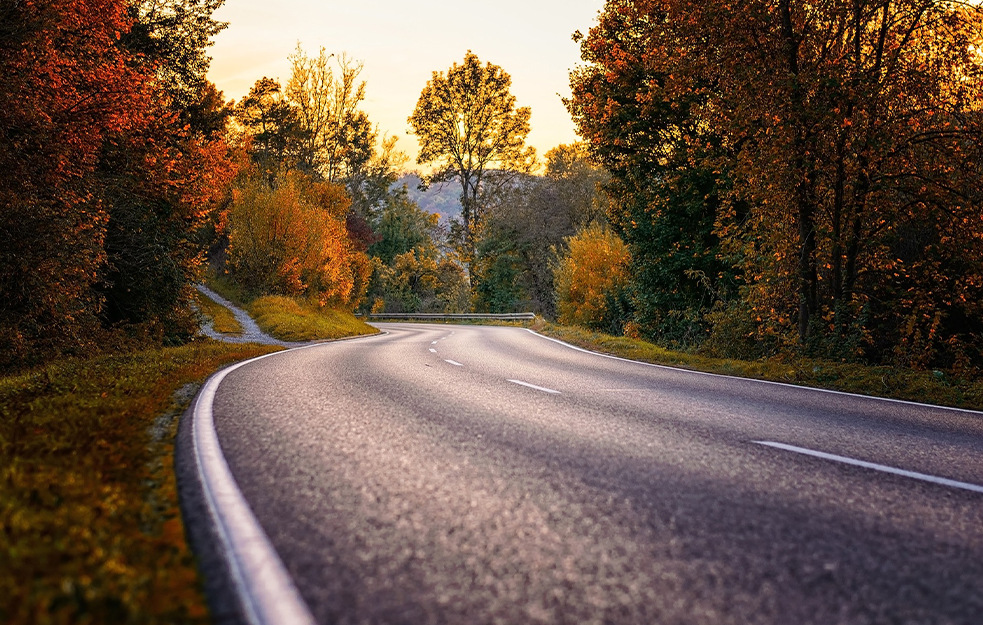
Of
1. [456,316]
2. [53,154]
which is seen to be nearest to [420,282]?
[456,316]

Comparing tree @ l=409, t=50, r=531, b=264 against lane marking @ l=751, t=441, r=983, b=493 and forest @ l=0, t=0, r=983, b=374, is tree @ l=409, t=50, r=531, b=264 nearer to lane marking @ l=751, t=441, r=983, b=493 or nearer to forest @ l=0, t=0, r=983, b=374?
forest @ l=0, t=0, r=983, b=374

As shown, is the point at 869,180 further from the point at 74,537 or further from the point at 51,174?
the point at 51,174

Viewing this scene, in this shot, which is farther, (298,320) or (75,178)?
(298,320)

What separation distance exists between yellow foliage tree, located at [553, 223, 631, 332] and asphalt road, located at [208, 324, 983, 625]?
2051 cm

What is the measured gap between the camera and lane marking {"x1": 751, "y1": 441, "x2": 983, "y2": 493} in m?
4.44

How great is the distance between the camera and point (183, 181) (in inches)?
664

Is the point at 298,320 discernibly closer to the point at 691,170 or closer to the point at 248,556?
the point at 691,170

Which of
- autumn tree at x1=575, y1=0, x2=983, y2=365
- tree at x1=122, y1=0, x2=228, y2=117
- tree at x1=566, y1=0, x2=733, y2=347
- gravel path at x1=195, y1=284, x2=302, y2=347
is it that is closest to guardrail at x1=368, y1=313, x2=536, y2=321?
gravel path at x1=195, y1=284, x2=302, y2=347

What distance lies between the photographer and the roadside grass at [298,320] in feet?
83.7

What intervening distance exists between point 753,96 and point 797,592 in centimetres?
1148

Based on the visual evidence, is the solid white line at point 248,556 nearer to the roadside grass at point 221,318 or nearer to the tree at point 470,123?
the roadside grass at point 221,318

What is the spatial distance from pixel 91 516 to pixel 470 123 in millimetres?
47549

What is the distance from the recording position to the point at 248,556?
2941mm

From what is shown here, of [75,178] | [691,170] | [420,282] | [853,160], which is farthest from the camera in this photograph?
[420,282]
